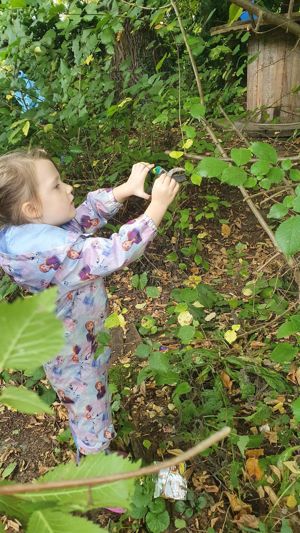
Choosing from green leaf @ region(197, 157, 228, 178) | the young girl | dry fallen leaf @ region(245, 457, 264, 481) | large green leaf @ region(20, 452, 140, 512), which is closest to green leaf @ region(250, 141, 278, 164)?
green leaf @ region(197, 157, 228, 178)

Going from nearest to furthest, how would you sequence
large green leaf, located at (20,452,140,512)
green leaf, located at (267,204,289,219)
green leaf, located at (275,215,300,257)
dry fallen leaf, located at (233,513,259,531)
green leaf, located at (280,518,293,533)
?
1. large green leaf, located at (20,452,140,512)
2. green leaf, located at (275,215,300,257)
3. green leaf, located at (267,204,289,219)
4. green leaf, located at (280,518,293,533)
5. dry fallen leaf, located at (233,513,259,531)

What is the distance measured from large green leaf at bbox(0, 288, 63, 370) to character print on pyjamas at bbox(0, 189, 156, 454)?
1.00 metres

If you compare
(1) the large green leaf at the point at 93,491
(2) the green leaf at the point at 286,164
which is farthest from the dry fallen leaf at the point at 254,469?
(1) the large green leaf at the point at 93,491

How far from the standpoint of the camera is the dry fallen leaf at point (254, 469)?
1.72 metres

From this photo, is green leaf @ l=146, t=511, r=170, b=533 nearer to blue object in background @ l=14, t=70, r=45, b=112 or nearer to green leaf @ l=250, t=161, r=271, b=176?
green leaf @ l=250, t=161, r=271, b=176

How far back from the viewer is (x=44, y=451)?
217cm

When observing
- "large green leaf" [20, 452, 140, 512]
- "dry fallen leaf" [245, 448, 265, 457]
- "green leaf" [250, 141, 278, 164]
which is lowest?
"dry fallen leaf" [245, 448, 265, 457]

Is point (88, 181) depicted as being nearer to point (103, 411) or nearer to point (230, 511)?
point (103, 411)

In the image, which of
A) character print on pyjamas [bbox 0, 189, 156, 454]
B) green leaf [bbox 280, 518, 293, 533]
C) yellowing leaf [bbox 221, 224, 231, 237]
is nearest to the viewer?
character print on pyjamas [bbox 0, 189, 156, 454]

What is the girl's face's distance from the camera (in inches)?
56.9

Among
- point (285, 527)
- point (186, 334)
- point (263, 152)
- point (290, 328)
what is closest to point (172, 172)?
point (263, 152)

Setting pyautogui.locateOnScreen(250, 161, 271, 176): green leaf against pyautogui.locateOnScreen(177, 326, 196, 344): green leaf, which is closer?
pyautogui.locateOnScreen(250, 161, 271, 176): green leaf

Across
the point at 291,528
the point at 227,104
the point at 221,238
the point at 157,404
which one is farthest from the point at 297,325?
the point at 227,104

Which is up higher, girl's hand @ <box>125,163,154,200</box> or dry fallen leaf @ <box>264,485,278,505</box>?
girl's hand @ <box>125,163,154,200</box>
